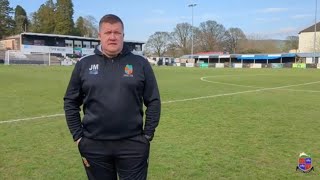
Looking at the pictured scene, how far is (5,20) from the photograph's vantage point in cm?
13038

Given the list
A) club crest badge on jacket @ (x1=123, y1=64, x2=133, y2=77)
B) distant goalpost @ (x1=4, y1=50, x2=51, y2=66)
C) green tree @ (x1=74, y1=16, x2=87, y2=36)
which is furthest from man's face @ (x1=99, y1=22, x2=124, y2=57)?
green tree @ (x1=74, y1=16, x2=87, y2=36)

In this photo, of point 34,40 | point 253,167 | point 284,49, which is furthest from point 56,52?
point 253,167

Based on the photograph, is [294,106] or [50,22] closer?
[294,106]

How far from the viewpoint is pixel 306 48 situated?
397 ft

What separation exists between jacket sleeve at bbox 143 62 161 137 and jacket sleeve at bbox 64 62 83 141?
599mm

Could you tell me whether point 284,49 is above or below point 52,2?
below

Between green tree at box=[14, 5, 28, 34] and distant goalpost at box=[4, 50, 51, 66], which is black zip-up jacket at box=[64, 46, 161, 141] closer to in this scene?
distant goalpost at box=[4, 50, 51, 66]

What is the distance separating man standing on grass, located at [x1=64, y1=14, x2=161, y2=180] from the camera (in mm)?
3420

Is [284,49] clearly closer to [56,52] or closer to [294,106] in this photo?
[56,52]

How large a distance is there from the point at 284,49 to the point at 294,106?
119457 millimetres

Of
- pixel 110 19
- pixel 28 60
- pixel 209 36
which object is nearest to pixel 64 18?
pixel 209 36

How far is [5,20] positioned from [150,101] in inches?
5440

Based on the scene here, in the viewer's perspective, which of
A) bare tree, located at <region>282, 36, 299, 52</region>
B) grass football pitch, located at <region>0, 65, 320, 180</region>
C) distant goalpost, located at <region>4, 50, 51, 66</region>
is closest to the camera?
grass football pitch, located at <region>0, 65, 320, 180</region>

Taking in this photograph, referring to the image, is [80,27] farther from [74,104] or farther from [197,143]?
[74,104]
